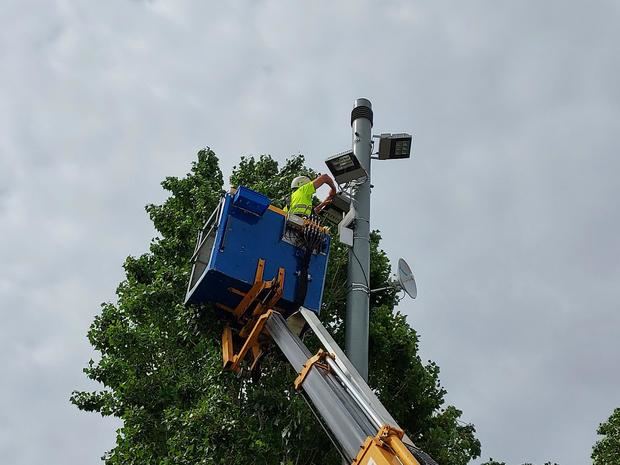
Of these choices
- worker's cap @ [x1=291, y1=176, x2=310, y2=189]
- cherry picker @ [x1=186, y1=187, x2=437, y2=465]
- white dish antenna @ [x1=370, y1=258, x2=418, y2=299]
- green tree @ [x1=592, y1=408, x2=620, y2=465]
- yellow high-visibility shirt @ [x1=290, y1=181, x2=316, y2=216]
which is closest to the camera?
cherry picker @ [x1=186, y1=187, x2=437, y2=465]

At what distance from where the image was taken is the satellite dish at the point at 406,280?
688cm

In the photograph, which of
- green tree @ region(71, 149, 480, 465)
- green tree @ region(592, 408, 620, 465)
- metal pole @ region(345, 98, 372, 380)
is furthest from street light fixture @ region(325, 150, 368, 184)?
green tree @ region(592, 408, 620, 465)

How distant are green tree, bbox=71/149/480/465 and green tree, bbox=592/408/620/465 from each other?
30.8 ft

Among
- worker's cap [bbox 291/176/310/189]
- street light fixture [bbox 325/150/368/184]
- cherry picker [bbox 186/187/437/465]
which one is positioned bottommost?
cherry picker [bbox 186/187/437/465]

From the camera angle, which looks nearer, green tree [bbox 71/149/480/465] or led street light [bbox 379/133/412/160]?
led street light [bbox 379/133/412/160]

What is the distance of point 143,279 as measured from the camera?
1102 cm

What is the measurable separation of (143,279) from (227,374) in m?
3.32

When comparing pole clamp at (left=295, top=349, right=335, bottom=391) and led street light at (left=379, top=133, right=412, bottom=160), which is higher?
led street light at (left=379, top=133, right=412, bottom=160)

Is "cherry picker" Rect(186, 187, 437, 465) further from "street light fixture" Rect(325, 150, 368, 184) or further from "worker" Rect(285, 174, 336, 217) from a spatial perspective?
"street light fixture" Rect(325, 150, 368, 184)

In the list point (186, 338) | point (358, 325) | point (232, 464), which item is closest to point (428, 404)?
point (232, 464)

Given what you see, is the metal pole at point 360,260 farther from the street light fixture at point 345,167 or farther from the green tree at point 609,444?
the green tree at point 609,444

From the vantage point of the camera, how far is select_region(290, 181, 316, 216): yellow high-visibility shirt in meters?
7.82

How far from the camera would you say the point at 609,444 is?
1841 cm

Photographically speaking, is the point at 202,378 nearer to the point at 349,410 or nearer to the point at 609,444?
the point at 349,410
